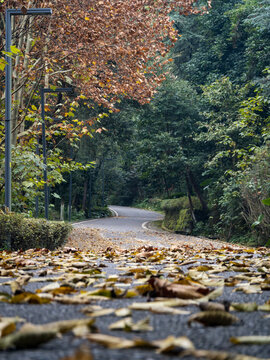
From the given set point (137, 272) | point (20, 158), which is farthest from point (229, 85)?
point (137, 272)

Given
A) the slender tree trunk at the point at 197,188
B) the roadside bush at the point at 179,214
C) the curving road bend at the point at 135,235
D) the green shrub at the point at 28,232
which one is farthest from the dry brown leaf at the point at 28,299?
the slender tree trunk at the point at 197,188

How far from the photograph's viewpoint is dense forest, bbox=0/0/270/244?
1493cm

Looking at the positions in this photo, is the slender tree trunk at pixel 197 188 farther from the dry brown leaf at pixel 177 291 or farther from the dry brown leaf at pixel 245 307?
the dry brown leaf at pixel 245 307

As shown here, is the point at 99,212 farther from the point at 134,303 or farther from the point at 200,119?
the point at 134,303

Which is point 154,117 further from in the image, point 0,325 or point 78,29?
point 0,325

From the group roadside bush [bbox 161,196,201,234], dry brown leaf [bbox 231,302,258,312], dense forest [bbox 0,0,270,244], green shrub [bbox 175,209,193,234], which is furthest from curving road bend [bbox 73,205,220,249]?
dry brown leaf [bbox 231,302,258,312]

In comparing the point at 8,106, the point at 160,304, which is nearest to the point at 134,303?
the point at 160,304

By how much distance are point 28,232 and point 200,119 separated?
1874cm

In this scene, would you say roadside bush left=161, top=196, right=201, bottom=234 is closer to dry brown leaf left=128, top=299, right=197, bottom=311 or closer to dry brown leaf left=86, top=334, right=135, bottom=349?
dry brown leaf left=128, top=299, right=197, bottom=311

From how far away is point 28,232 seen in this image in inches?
317

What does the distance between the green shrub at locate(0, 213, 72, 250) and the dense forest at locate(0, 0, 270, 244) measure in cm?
255

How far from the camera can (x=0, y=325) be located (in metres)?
1.68

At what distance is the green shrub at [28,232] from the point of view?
772cm

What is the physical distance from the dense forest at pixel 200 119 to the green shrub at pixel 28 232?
255 centimetres
